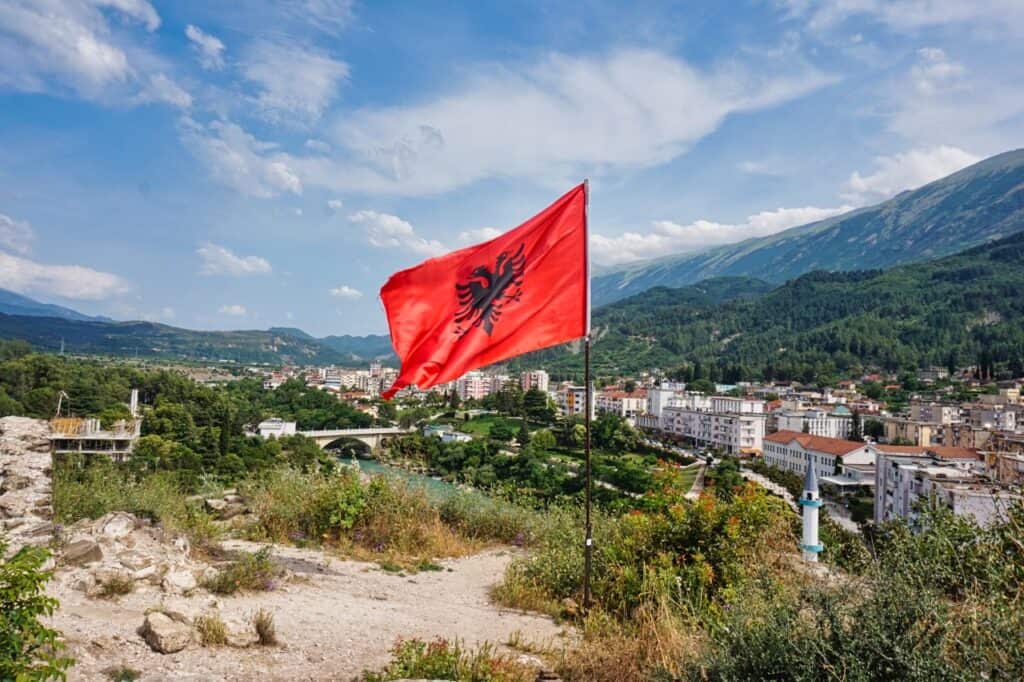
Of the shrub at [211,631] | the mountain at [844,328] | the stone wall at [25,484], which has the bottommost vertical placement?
the shrub at [211,631]

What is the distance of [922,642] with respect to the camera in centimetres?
232

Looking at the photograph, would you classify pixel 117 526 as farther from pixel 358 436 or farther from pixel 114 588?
pixel 358 436

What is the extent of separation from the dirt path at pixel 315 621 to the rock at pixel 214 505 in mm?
1632

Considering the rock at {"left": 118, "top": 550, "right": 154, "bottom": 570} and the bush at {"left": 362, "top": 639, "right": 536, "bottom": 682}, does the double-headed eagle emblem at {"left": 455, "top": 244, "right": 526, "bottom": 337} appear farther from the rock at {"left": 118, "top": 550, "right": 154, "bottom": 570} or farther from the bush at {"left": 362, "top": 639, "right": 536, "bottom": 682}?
the rock at {"left": 118, "top": 550, "right": 154, "bottom": 570}

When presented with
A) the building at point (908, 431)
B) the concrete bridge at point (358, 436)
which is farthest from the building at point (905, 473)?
the concrete bridge at point (358, 436)

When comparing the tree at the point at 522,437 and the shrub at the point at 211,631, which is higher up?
the shrub at the point at 211,631

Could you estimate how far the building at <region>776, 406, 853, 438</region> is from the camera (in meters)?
69.9

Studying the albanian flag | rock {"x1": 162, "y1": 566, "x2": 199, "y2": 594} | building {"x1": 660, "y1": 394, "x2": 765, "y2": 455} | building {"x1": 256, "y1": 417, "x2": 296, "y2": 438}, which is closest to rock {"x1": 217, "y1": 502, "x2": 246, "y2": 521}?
rock {"x1": 162, "y1": 566, "x2": 199, "y2": 594}

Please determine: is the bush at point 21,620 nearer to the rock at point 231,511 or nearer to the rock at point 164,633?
the rock at point 164,633

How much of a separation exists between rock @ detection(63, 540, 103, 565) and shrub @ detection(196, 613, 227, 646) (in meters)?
1.65

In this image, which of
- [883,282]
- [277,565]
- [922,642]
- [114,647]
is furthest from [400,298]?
[883,282]

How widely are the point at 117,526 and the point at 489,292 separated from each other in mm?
3893

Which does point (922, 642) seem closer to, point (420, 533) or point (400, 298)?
point (400, 298)

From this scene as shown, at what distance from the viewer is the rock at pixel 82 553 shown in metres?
4.89
